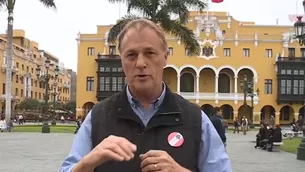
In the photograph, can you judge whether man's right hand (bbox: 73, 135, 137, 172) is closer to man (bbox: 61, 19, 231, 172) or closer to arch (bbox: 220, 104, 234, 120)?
man (bbox: 61, 19, 231, 172)

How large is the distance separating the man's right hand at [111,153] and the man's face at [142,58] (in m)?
0.31

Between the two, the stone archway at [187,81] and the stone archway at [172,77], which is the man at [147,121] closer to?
the stone archway at [172,77]

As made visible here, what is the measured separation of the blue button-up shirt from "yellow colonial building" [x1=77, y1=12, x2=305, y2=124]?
169ft

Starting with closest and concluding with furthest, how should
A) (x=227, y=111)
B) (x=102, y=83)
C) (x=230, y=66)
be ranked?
(x=230, y=66)
(x=102, y=83)
(x=227, y=111)

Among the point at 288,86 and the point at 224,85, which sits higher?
the point at 224,85

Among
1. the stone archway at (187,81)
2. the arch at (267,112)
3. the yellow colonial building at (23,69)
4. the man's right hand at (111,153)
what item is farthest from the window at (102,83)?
the man's right hand at (111,153)

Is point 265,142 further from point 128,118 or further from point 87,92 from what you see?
point 87,92

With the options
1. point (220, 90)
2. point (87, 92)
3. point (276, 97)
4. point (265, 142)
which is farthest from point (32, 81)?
point (265, 142)

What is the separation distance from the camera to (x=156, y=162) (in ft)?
4.85

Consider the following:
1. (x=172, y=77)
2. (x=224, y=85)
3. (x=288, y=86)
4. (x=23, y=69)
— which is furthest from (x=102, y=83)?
(x=288, y=86)

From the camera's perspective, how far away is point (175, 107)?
5.74 feet

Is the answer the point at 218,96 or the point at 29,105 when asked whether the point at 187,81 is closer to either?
the point at 218,96

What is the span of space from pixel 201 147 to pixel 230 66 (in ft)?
176

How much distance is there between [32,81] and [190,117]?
76.3 metres
